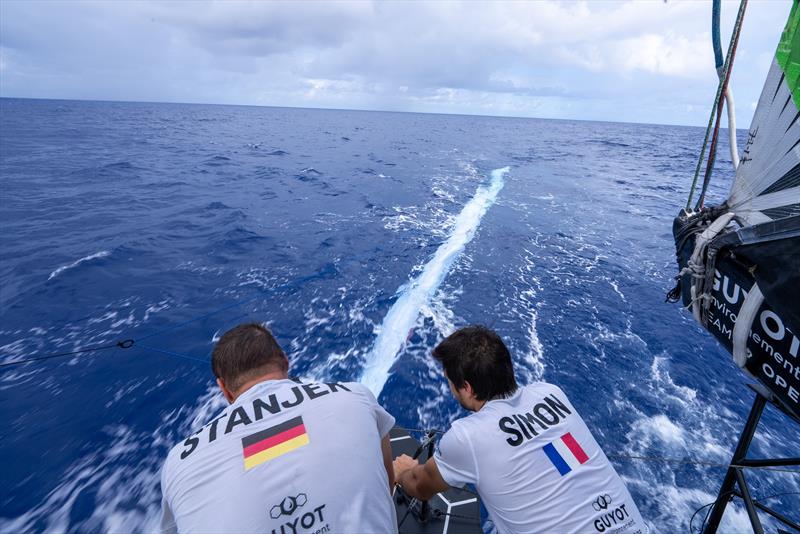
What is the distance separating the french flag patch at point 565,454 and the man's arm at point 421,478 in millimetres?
654

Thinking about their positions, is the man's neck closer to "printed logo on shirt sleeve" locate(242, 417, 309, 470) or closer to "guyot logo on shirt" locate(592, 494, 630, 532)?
"printed logo on shirt sleeve" locate(242, 417, 309, 470)

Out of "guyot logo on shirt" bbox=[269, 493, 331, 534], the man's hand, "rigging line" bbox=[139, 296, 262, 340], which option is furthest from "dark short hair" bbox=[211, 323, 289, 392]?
"rigging line" bbox=[139, 296, 262, 340]

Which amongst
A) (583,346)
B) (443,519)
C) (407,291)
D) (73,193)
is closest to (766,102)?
(443,519)

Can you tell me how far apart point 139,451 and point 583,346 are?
6585 millimetres

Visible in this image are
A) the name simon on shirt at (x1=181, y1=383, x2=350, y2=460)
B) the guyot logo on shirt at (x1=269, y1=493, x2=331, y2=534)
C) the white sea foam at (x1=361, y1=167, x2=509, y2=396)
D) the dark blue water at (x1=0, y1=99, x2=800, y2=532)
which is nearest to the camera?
the guyot logo on shirt at (x1=269, y1=493, x2=331, y2=534)

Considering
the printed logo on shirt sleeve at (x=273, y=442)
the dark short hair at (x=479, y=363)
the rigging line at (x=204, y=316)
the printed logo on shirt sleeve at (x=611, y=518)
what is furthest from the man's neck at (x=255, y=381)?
the rigging line at (x=204, y=316)

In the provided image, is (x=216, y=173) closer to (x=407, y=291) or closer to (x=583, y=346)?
(x=407, y=291)

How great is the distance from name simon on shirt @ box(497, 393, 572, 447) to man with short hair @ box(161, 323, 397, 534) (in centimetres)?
69

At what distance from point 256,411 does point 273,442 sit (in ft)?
0.75

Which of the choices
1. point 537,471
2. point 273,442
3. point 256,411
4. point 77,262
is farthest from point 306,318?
point 77,262

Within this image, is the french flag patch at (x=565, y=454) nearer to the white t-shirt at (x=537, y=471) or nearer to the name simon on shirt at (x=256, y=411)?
the white t-shirt at (x=537, y=471)

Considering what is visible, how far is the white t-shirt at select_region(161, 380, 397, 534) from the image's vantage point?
1424 millimetres

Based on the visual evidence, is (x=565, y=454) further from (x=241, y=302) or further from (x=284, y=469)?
(x=241, y=302)

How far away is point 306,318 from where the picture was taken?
22.0 feet
